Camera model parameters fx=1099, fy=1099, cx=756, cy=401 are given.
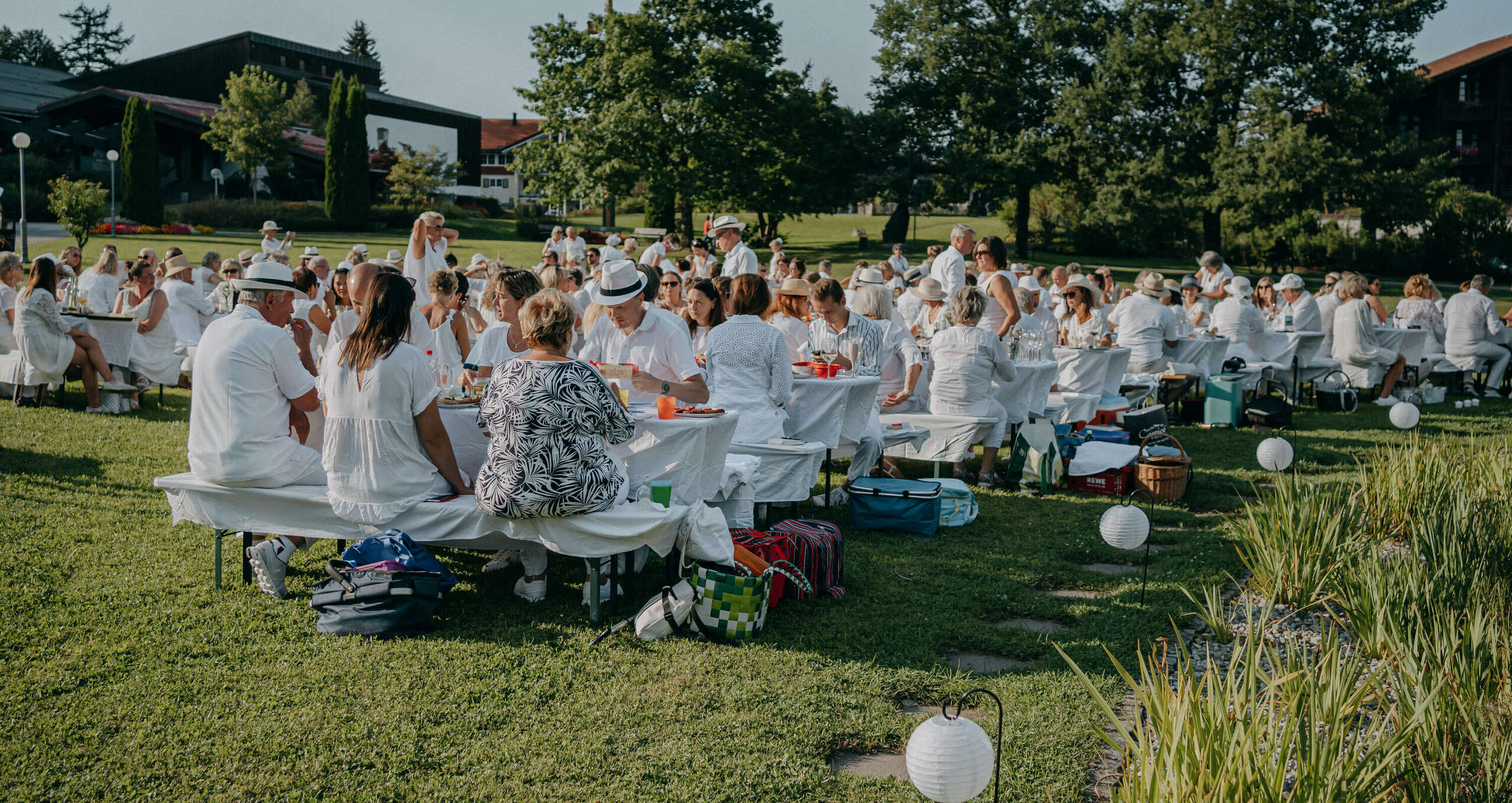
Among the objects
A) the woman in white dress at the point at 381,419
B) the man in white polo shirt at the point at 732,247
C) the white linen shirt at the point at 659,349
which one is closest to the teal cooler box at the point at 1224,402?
the man in white polo shirt at the point at 732,247

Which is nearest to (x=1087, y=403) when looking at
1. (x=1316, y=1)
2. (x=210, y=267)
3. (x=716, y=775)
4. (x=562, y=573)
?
(x=562, y=573)

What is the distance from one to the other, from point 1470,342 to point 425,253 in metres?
12.5

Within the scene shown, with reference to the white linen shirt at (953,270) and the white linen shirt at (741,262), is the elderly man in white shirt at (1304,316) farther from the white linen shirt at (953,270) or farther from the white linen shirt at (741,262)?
the white linen shirt at (741,262)

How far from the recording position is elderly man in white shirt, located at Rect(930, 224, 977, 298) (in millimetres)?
11461

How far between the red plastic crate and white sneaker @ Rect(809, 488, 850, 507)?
1.82 metres

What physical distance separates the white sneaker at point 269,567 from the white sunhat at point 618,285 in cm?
213

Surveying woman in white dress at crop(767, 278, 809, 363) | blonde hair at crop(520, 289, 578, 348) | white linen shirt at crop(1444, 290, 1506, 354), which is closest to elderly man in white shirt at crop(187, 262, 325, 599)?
blonde hair at crop(520, 289, 578, 348)

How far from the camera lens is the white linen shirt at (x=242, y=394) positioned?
515cm

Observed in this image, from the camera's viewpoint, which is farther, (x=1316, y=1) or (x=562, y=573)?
(x=1316, y=1)

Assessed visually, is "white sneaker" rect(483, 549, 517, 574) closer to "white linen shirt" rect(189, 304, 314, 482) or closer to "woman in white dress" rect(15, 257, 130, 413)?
"white linen shirt" rect(189, 304, 314, 482)

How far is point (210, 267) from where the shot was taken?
43.0 ft

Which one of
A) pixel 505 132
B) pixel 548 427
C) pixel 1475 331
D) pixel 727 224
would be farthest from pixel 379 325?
pixel 505 132

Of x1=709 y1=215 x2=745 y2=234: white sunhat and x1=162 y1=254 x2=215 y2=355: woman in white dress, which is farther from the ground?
x1=709 y1=215 x2=745 y2=234: white sunhat

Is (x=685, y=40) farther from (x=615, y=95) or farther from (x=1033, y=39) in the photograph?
(x=1033, y=39)
